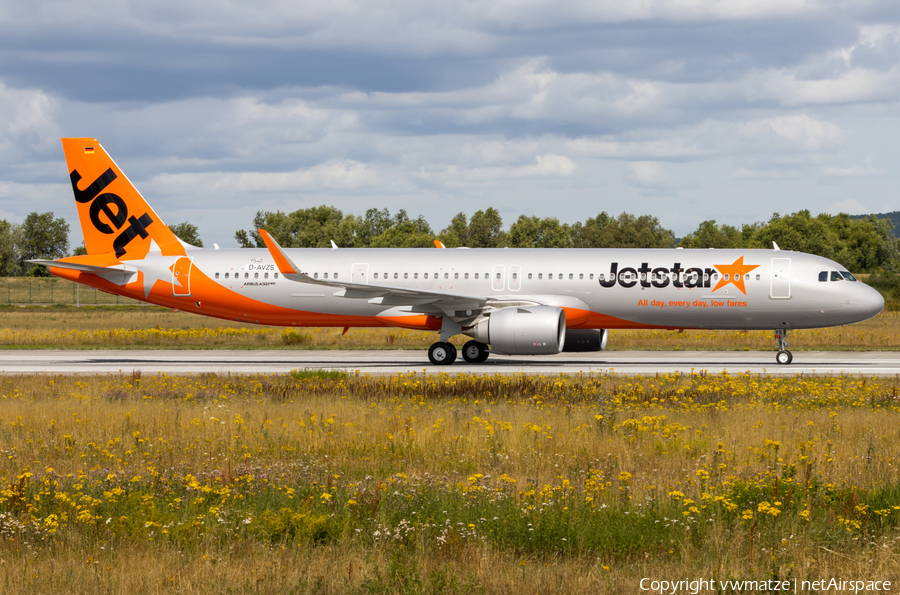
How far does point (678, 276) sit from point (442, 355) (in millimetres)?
8251

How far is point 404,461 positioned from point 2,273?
548ft

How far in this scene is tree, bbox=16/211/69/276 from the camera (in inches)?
6855

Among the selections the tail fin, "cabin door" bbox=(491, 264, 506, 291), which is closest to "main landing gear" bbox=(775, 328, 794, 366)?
"cabin door" bbox=(491, 264, 506, 291)

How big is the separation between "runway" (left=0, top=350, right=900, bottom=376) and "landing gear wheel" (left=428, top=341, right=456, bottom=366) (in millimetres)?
355

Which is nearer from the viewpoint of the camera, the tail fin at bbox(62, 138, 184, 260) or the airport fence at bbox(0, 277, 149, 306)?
the tail fin at bbox(62, 138, 184, 260)

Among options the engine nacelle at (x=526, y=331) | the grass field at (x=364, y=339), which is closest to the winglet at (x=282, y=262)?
the engine nacelle at (x=526, y=331)

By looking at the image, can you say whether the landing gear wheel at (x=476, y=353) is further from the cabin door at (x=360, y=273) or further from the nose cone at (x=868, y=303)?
the nose cone at (x=868, y=303)

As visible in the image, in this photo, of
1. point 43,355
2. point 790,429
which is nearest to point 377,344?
point 43,355

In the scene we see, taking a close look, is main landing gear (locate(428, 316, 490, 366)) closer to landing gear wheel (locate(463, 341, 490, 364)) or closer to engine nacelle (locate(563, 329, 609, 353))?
landing gear wheel (locate(463, 341, 490, 364))

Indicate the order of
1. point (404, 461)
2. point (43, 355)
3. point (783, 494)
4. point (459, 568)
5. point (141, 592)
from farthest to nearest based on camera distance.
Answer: point (43, 355), point (404, 461), point (783, 494), point (459, 568), point (141, 592)

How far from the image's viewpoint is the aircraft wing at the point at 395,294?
26.8m

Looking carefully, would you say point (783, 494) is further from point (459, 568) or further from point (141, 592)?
point (141, 592)

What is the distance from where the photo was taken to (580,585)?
22.1ft

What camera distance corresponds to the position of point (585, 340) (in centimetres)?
2867
